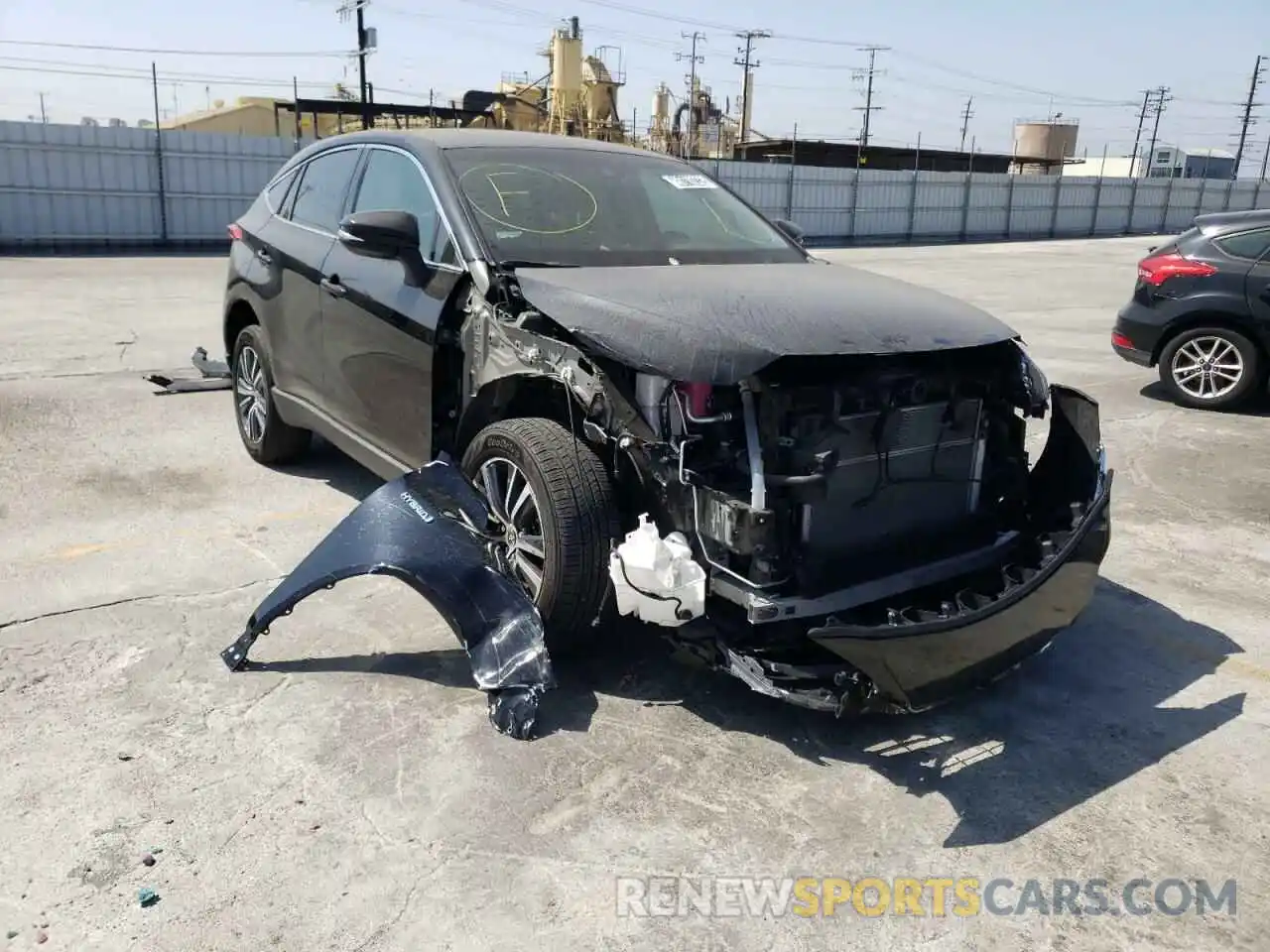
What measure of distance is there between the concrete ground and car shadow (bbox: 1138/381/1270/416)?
3836 mm

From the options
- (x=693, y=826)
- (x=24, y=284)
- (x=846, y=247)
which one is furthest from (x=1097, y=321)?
(x=846, y=247)

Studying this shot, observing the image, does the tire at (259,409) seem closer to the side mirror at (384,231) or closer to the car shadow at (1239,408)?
the side mirror at (384,231)

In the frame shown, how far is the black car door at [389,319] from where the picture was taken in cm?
415

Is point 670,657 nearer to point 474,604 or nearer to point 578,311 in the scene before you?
point 474,604

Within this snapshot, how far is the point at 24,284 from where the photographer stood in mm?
14578

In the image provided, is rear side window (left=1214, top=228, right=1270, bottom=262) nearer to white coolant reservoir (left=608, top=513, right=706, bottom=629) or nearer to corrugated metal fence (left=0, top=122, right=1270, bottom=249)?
white coolant reservoir (left=608, top=513, right=706, bottom=629)

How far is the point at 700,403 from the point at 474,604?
1.06 meters

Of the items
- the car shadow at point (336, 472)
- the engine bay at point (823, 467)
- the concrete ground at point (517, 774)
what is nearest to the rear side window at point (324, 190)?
the car shadow at point (336, 472)

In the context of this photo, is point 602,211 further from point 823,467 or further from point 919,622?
point 919,622

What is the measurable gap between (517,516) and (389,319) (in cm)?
118

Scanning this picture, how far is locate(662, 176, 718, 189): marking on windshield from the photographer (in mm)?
5020

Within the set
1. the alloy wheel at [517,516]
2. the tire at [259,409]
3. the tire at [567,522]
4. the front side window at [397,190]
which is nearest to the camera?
the tire at [567,522]

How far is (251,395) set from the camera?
6.07 m

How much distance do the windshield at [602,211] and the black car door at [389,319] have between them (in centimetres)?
22
